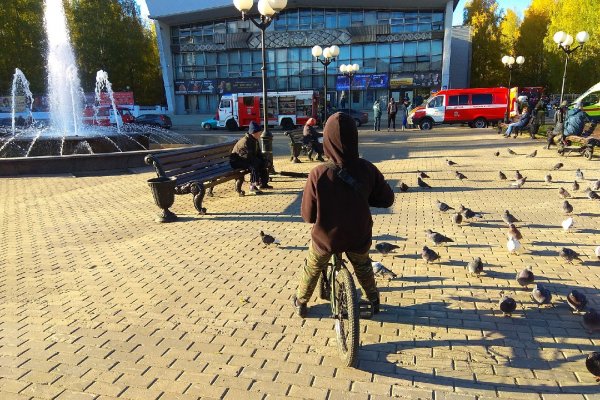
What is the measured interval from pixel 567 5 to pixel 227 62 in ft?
103

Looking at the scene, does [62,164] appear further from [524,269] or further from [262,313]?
[524,269]

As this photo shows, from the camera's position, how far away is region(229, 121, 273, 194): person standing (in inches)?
349

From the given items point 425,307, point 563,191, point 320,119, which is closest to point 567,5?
point 320,119

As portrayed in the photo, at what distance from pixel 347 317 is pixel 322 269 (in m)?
0.47

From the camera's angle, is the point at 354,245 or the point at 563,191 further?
the point at 563,191

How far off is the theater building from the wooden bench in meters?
36.3

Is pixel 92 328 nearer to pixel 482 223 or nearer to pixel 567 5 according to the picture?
pixel 482 223

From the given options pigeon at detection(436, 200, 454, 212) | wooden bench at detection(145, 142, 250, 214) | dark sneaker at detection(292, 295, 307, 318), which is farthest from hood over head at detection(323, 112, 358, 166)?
wooden bench at detection(145, 142, 250, 214)

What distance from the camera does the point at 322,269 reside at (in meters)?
3.45

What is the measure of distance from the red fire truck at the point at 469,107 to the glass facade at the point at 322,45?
58.1ft

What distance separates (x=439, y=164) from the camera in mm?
12469

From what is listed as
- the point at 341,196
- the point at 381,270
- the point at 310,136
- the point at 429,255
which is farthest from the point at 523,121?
the point at 341,196

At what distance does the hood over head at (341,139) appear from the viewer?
9.84ft

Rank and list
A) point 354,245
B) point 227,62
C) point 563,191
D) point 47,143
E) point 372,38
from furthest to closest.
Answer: point 227,62 → point 372,38 → point 47,143 → point 563,191 → point 354,245
